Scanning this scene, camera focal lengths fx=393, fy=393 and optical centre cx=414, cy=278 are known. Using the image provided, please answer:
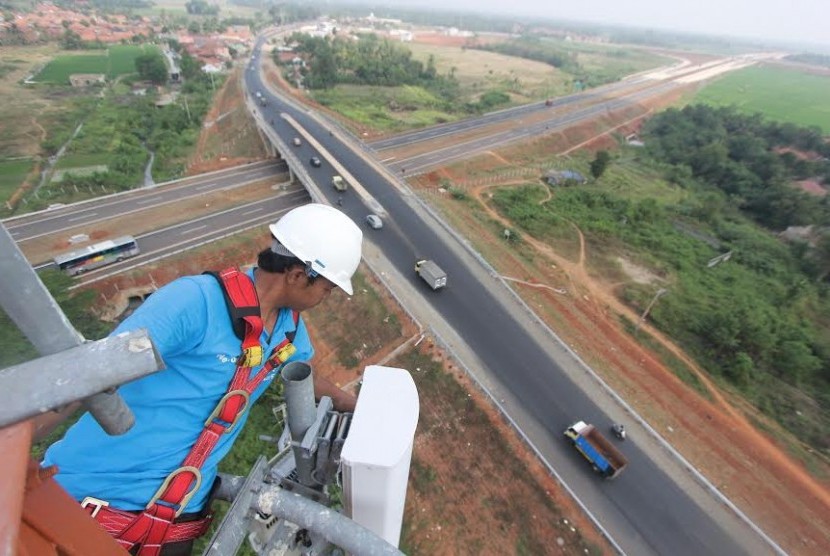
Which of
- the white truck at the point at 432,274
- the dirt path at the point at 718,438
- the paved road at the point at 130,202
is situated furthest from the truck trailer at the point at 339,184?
the dirt path at the point at 718,438

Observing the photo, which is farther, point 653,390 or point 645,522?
point 653,390

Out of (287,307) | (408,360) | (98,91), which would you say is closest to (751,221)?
(408,360)

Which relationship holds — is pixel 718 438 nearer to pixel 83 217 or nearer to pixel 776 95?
pixel 83 217

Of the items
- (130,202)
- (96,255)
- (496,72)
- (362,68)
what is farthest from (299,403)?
(496,72)

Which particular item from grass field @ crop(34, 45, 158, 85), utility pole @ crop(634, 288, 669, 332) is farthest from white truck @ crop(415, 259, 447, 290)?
grass field @ crop(34, 45, 158, 85)

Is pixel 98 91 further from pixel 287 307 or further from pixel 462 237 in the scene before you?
pixel 287 307

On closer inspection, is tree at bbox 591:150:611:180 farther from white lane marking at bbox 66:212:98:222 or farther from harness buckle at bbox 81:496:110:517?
harness buckle at bbox 81:496:110:517

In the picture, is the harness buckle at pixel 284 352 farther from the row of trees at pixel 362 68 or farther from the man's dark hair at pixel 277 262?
the row of trees at pixel 362 68
